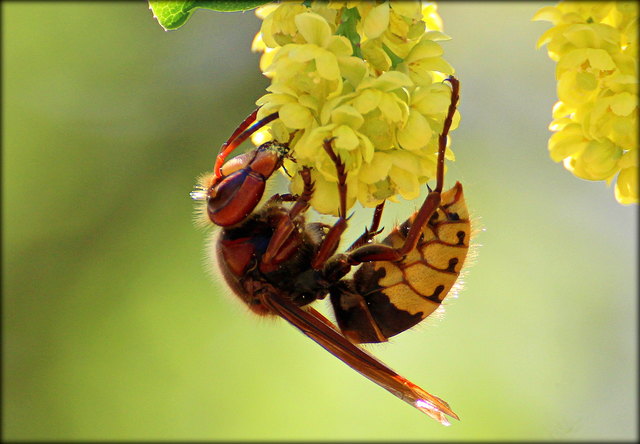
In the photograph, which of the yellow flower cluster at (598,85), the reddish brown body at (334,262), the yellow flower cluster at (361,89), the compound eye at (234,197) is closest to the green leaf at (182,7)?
the yellow flower cluster at (361,89)

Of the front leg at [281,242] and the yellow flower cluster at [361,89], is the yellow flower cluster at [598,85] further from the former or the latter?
the front leg at [281,242]

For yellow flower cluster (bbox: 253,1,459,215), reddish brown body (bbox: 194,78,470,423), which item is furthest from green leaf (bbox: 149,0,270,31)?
reddish brown body (bbox: 194,78,470,423)

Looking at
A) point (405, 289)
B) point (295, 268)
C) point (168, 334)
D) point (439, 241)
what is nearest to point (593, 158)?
point (439, 241)

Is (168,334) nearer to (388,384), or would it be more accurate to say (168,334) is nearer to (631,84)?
(388,384)

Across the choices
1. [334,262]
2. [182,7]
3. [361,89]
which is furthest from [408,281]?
[182,7]

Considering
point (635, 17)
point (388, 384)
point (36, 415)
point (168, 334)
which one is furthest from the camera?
point (36, 415)

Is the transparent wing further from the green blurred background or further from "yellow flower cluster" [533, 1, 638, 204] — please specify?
the green blurred background

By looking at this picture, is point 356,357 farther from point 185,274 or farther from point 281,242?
point 185,274
